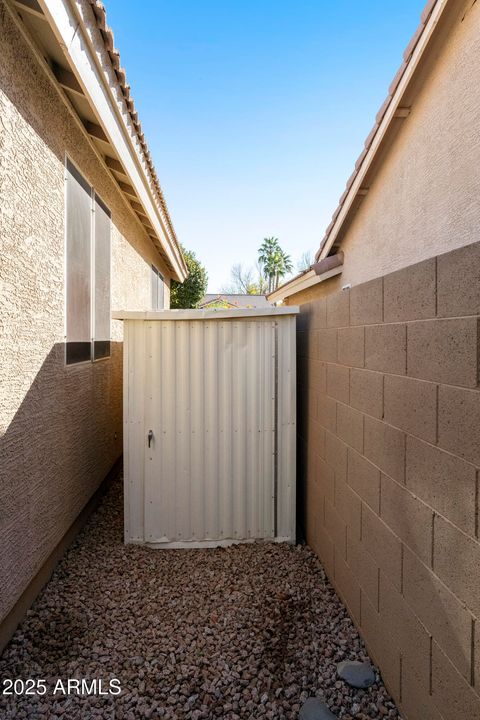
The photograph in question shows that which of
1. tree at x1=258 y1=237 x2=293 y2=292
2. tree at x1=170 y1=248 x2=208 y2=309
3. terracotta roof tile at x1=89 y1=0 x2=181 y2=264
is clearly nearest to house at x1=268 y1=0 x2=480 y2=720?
terracotta roof tile at x1=89 y1=0 x2=181 y2=264

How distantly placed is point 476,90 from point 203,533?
16.1 ft

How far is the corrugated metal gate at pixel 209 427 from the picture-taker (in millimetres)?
4367

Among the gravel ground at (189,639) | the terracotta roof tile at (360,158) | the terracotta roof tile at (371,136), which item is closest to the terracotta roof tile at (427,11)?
the terracotta roof tile at (371,136)

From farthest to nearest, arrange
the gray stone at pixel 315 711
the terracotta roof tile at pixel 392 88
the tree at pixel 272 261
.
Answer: the tree at pixel 272 261
the terracotta roof tile at pixel 392 88
the gray stone at pixel 315 711

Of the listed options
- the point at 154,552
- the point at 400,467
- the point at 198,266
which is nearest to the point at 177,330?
the point at 154,552

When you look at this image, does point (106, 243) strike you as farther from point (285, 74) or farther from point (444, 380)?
point (285, 74)

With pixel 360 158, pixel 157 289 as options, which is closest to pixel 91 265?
pixel 360 158

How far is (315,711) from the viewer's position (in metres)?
2.36

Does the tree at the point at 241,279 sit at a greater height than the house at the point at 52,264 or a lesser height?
greater

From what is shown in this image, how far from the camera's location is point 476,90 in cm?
375

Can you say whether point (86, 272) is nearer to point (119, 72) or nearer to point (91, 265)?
point (91, 265)

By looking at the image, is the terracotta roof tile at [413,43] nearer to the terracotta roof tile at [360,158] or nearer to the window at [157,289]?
the terracotta roof tile at [360,158]

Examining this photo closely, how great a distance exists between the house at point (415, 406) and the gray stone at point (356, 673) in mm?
134

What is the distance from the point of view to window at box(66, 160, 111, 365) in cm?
435
